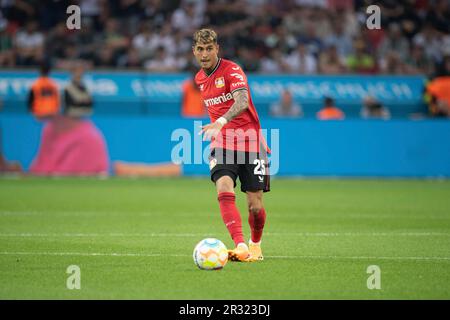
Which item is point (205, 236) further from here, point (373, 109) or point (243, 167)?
point (373, 109)

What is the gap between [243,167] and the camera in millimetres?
9641

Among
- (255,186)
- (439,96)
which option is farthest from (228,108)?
(439,96)

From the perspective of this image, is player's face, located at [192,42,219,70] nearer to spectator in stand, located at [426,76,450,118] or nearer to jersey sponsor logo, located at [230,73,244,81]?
jersey sponsor logo, located at [230,73,244,81]

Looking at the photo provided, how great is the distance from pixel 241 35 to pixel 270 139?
214 inches

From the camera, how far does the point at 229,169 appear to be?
31.1ft

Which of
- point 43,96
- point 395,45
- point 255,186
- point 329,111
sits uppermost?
point 395,45

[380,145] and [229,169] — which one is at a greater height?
[380,145]

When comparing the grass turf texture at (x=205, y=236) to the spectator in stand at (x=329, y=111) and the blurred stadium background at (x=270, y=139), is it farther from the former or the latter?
the spectator in stand at (x=329, y=111)

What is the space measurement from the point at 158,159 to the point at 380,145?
4817 mm

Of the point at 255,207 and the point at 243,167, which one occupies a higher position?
the point at 243,167

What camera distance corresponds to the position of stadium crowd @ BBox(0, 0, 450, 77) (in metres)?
24.5

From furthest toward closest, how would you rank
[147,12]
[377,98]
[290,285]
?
[147,12] → [377,98] → [290,285]
